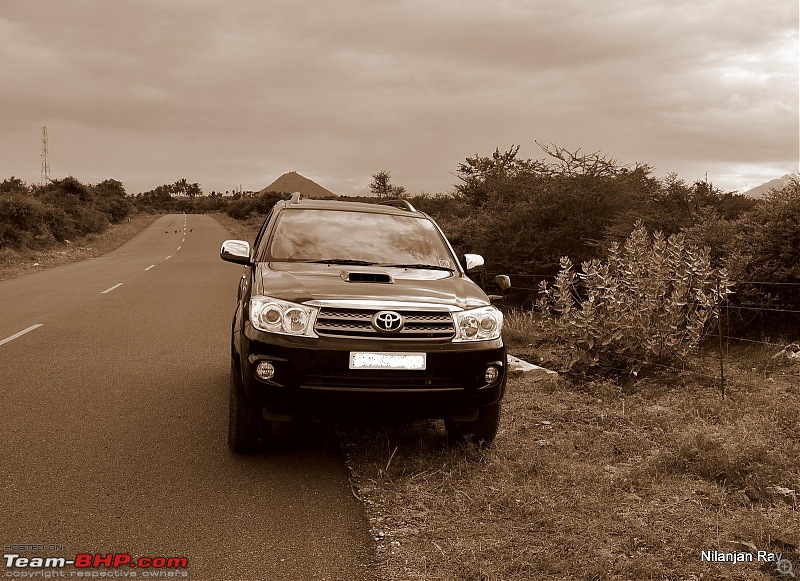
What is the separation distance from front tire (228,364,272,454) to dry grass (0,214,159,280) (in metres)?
19.0

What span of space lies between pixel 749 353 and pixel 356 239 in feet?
19.5

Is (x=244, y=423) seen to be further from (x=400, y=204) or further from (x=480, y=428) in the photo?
(x=400, y=204)

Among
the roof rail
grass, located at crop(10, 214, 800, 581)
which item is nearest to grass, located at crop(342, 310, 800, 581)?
grass, located at crop(10, 214, 800, 581)

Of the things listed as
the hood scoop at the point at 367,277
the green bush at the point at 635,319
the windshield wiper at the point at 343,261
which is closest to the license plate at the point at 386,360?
the hood scoop at the point at 367,277

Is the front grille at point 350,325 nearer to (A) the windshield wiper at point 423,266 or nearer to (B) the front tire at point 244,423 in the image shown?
(B) the front tire at point 244,423

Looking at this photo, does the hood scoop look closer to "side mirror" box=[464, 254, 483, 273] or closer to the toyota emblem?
the toyota emblem

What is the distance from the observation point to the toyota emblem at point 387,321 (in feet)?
14.5

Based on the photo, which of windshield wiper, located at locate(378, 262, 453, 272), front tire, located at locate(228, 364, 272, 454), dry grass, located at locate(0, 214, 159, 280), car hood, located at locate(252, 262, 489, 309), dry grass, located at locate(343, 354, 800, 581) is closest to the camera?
dry grass, located at locate(343, 354, 800, 581)

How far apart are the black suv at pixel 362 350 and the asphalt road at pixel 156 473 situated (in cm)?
47

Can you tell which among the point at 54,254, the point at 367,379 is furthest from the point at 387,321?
the point at 54,254

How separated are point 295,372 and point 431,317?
911mm

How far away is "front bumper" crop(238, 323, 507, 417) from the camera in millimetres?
4344

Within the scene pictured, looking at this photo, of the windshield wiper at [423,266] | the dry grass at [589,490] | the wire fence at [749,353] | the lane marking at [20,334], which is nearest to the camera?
the dry grass at [589,490]

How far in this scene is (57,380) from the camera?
704 centimetres
